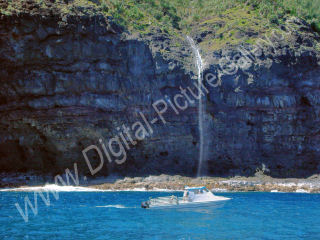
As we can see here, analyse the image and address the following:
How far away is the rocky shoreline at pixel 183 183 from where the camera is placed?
48.2 meters

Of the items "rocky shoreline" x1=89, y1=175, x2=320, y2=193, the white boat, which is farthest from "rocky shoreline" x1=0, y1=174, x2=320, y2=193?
the white boat

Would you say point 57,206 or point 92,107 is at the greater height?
point 92,107

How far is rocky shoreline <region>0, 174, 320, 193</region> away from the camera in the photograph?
48250 mm

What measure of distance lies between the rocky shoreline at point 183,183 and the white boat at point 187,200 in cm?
1359

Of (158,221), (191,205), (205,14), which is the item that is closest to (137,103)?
(191,205)

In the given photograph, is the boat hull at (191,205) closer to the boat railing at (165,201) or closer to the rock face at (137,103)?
the boat railing at (165,201)

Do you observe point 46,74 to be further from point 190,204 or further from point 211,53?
point 190,204

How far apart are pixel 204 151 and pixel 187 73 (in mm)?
11117

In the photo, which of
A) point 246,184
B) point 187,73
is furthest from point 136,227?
point 187,73

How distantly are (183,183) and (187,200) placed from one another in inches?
635

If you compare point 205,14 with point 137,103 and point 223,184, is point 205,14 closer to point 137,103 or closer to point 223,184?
point 137,103

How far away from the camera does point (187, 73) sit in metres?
53.6

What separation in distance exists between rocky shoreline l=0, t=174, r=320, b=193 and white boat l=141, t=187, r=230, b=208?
13.6 m

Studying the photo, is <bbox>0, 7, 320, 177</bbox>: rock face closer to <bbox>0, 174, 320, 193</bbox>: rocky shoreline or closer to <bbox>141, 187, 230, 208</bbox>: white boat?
<bbox>0, 174, 320, 193</bbox>: rocky shoreline
